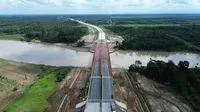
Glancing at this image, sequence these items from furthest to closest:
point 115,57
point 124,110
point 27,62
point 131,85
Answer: point 115,57 → point 27,62 → point 131,85 → point 124,110

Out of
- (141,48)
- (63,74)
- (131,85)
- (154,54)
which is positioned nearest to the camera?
(131,85)

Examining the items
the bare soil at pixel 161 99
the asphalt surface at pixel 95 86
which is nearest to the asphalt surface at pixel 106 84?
the asphalt surface at pixel 95 86

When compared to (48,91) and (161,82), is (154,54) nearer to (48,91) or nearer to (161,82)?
(161,82)

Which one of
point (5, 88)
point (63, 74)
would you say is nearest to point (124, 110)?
point (63, 74)

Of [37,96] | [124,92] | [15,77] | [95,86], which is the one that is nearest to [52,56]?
[15,77]

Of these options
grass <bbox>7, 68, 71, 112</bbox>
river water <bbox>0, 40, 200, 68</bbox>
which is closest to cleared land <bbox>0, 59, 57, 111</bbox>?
grass <bbox>7, 68, 71, 112</bbox>

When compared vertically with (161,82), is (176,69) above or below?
above

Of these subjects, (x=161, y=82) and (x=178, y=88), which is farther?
(x=161, y=82)
